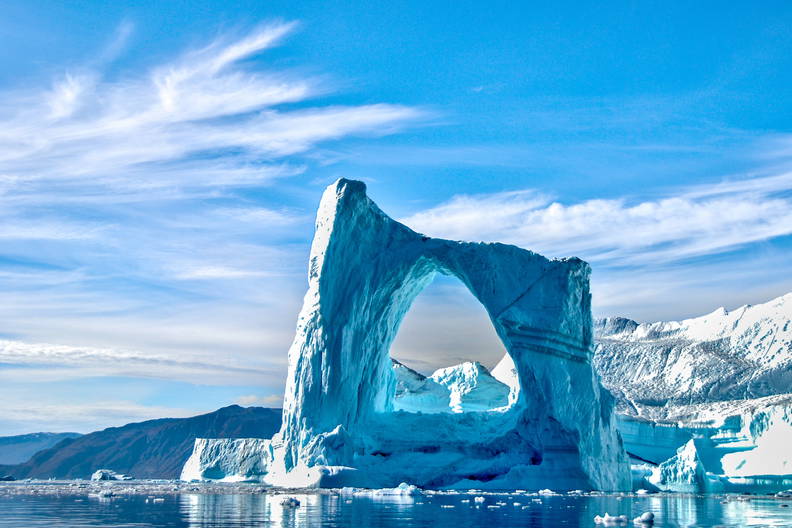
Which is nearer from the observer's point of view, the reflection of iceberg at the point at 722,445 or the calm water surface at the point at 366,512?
the calm water surface at the point at 366,512

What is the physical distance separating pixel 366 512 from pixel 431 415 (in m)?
12.8

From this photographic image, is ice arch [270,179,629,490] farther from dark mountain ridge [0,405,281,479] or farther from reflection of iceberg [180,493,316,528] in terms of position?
dark mountain ridge [0,405,281,479]

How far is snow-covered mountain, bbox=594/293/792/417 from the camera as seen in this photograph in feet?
120

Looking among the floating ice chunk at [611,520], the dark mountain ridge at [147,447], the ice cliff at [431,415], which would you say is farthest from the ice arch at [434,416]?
the dark mountain ridge at [147,447]

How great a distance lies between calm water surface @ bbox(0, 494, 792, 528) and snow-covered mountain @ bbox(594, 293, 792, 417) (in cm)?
1503

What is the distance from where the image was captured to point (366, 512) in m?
16.6

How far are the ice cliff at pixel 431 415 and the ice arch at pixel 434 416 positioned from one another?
1.4 inches

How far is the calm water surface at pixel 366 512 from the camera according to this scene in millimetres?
14266

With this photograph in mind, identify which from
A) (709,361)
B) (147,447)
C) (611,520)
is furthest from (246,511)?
(147,447)

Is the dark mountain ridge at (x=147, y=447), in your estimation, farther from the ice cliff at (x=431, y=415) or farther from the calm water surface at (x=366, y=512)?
the calm water surface at (x=366, y=512)

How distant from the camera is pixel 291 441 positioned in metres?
27.7

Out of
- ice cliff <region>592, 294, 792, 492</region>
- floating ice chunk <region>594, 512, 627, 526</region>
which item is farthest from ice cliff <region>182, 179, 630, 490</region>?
floating ice chunk <region>594, 512, 627, 526</region>

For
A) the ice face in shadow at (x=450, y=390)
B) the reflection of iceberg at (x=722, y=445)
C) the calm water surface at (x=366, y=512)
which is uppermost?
the ice face in shadow at (x=450, y=390)

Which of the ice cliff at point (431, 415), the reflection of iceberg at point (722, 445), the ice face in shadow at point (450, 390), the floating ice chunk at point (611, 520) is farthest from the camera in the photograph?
the ice face in shadow at point (450, 390)
